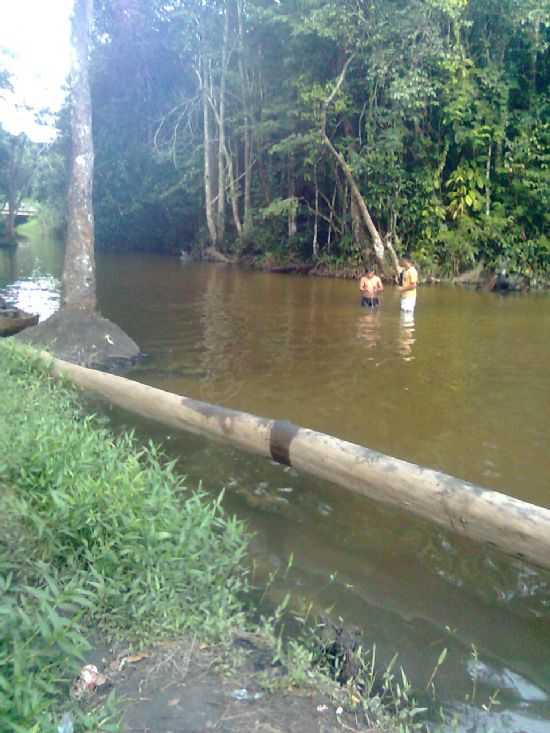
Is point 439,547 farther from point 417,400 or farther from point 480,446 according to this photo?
point 417,400

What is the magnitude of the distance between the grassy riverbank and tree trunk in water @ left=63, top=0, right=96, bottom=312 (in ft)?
26.0

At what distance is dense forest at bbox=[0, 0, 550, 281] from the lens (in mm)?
20484

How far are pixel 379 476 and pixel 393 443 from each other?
7.91 ft

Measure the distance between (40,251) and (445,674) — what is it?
1615 inches

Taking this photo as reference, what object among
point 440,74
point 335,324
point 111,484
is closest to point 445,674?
point 111,484

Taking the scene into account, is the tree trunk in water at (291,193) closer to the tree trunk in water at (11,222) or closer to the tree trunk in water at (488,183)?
the tree trunk in water at (488,183)

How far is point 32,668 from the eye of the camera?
101 inches

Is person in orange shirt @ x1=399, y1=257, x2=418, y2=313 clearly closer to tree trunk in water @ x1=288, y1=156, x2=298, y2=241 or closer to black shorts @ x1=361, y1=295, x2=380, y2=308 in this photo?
black shorts @ x1=361, y1=295, x2=380, y2=308

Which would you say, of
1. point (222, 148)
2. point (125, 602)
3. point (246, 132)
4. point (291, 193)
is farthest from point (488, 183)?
point (125, 602)

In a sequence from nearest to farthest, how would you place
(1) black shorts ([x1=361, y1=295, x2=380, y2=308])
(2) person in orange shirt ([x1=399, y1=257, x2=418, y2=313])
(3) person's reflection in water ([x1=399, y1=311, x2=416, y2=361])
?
(3) person's reflection in water ([x1=399, y1=311, x2=416, y2=361])
(2) person in orange shirt ([x1=399, y1=257, x2=418, y2=313])
(1) black shorts ([x1=361, y1=295, x2=380, y2=308])

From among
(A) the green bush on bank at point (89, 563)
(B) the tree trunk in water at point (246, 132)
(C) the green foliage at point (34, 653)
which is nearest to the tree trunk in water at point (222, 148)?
(B) the tree trunk in water at point (246, 132)

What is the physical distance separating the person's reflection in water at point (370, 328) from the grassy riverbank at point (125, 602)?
24.7 feet

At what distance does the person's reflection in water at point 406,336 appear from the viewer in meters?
11.5

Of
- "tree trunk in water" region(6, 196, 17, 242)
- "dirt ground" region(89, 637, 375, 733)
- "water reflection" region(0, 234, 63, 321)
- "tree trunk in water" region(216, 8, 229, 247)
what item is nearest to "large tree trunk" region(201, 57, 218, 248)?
"tree trunk in water" region(216, 8, 229, 247)
